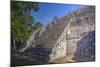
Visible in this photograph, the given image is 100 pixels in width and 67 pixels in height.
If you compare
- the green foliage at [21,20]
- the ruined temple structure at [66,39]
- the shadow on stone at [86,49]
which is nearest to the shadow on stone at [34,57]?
the ruined temple structure at [66,39]

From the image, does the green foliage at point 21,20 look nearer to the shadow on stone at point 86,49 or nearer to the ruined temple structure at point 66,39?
the ruined temple structure at point 66,39

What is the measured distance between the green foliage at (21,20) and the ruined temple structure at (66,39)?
0.08m

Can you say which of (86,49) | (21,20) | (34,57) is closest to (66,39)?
(86,49)

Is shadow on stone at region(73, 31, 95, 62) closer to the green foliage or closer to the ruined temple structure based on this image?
the ruined temple structure

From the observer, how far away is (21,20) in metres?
2.19

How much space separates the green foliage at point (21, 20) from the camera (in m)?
2.16

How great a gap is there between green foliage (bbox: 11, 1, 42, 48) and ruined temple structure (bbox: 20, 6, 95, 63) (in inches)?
3.3

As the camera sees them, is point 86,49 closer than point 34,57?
No

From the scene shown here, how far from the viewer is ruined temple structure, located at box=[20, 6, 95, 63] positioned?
2.25m

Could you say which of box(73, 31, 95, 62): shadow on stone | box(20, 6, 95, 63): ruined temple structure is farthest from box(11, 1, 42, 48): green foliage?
box(73, 31, 95, 62): shadow on stone

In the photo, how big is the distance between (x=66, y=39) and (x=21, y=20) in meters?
0.60

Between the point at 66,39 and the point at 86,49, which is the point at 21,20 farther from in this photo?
the point at 86,49
